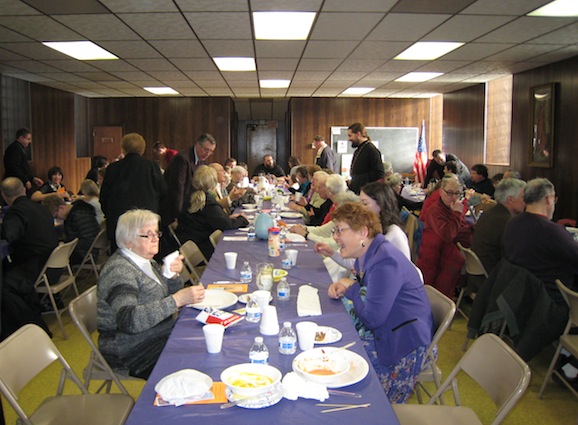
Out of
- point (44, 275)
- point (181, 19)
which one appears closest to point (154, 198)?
point (44, 275)

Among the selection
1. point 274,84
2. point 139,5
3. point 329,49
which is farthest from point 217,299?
point 274,84

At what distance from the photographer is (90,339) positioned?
7.55ft

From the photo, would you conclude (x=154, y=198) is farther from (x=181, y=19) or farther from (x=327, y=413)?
(x=327, y=413)

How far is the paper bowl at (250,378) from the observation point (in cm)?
149

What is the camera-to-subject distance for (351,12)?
A: 4.79 metres

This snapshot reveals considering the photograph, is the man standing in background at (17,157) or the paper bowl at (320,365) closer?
the paper bowl at (320,365)

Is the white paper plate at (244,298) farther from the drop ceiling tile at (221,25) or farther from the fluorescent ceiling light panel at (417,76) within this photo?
the fluorescent ceiling light panel at (417,76)

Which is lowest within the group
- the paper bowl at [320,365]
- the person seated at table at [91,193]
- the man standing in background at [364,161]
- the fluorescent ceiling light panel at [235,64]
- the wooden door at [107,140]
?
the paper bowl at [320,365]

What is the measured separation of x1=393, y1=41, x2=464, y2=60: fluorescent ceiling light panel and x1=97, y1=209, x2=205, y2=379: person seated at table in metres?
4.93

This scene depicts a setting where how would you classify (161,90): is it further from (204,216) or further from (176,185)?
(204,216)

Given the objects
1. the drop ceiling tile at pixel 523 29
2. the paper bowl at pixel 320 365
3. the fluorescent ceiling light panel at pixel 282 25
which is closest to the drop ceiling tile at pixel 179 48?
the fluorescent ceiling light panel at pixel 282 25

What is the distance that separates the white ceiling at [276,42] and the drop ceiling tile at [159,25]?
0.04 ft

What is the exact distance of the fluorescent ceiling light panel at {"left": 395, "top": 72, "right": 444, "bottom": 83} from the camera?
27.9ft

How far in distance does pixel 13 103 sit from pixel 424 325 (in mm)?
9078
